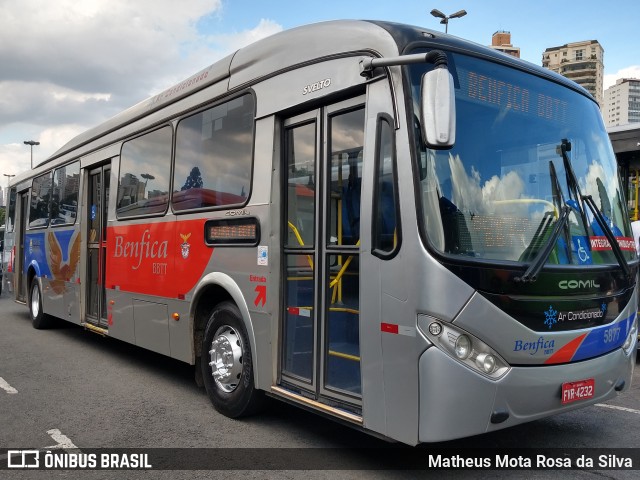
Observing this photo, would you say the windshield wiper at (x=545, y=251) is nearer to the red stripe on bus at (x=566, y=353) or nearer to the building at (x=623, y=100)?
the red stripe on bus at (x=566, y=353)

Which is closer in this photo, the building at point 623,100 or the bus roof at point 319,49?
the bus roof at point 319,49

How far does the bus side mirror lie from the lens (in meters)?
3.43

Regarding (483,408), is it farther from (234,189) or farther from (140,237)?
(140,237)

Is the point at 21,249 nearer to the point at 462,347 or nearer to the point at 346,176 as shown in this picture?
the point at 346,176

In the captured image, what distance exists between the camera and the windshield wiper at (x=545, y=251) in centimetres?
364

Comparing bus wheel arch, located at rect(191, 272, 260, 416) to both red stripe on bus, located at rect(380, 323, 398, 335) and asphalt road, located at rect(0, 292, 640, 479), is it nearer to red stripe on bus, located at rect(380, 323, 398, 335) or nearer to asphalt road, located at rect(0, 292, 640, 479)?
asphalt road, located at rect(0, 292, 640, 479)

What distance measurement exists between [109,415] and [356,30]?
397 centimetres

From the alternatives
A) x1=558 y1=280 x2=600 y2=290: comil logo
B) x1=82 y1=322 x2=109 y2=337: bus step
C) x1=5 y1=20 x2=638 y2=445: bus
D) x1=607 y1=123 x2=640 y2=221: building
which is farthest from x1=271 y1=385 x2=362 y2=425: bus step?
x1=607 y1=123 x2=640 y2=221: building

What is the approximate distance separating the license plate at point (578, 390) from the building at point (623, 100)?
222 ft

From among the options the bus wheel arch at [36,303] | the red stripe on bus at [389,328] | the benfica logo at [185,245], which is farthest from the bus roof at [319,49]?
the bus wheel arch at [36,303]

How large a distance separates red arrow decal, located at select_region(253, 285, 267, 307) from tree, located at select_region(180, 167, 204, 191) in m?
1.52

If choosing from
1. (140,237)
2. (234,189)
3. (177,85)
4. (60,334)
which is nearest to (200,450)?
(234,189)

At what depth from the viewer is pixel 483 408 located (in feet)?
11.5

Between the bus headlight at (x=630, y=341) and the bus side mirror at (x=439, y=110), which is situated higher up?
the bus side mirror at (x=439, y=110)
